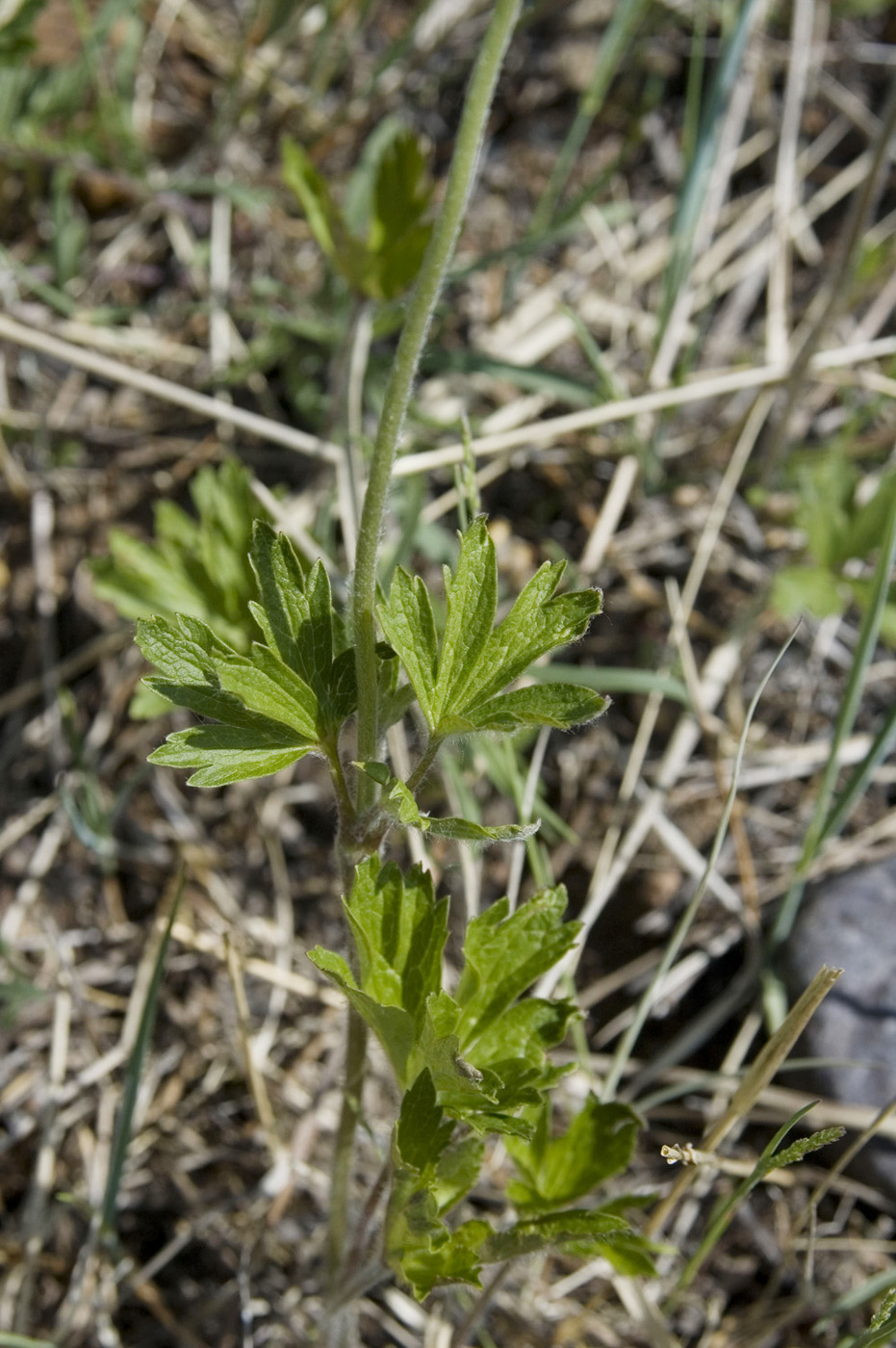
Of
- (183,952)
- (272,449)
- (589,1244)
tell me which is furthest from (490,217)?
(589,1244)

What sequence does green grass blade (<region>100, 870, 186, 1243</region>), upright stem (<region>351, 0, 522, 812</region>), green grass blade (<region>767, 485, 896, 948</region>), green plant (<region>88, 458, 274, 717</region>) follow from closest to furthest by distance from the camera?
upright stem (<region>351, 0, 522, 812</region>) → green grass blade (<region>100, 870, 186, 1243</region>) → green grass blade (<region>767, 485, 896, 948</region>) → green plant (<region>88, 458, 274, 717</region>)

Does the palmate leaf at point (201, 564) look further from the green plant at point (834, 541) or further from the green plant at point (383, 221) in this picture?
the green plant at point (834, 541)

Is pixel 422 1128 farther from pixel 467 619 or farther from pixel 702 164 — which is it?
pixel 702 164

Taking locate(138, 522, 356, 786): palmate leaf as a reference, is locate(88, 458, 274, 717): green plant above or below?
below

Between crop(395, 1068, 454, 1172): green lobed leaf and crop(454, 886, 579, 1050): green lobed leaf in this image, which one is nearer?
crop(395, 1068, 454, 1172): green lobed leaf

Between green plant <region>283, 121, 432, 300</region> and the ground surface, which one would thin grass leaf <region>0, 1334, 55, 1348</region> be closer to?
the ground surface

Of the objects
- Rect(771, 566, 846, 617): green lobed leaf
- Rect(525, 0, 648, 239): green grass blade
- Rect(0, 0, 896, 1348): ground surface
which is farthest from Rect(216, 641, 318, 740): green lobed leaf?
Rect(525, 0, 648, 239): green grass blade
